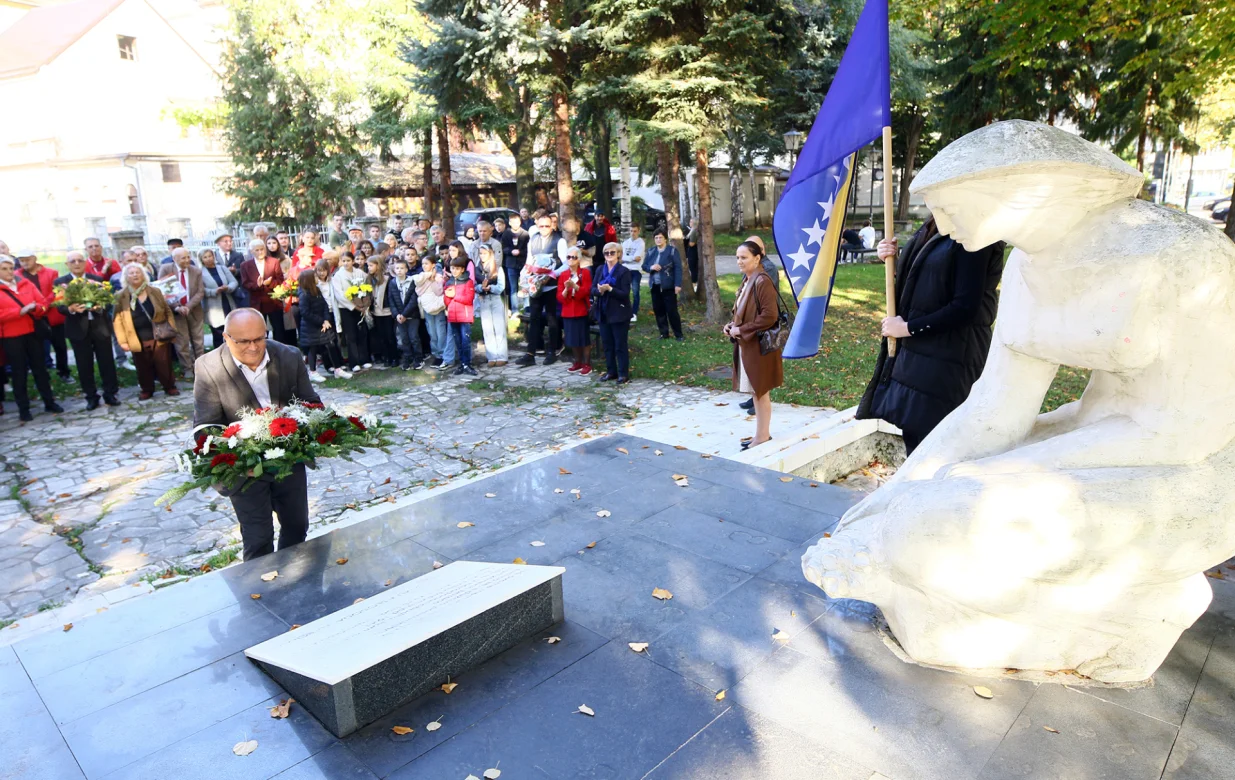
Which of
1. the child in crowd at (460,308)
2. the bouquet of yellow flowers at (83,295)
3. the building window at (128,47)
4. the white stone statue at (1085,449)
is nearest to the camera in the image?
the white stone statue at (1085,449)

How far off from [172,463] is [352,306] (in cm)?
444

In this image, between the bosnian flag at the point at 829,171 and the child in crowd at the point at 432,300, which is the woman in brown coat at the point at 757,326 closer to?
the bosnian flag at the point at 829,171

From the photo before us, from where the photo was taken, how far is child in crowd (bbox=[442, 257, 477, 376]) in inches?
465

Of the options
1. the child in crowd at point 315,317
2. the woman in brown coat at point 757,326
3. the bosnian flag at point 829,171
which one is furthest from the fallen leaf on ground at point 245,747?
the child in crowd at point 315,317

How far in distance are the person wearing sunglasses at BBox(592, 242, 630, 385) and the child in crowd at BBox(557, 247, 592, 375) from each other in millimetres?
321

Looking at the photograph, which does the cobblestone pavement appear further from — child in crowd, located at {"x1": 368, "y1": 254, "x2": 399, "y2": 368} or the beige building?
the beige building

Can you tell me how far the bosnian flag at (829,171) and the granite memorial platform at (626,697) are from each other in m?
1.80

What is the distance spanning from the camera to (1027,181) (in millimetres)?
2891

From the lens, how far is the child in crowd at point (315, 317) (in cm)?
1165

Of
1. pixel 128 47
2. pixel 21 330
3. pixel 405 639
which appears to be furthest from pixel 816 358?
pixel 128 47

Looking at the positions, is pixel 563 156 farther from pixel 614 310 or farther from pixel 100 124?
pixel 100 124

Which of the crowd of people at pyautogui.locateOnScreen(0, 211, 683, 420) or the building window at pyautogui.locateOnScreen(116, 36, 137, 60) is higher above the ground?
the building window at pyautogui.locateOnScreen(116, 36, 137, 60)

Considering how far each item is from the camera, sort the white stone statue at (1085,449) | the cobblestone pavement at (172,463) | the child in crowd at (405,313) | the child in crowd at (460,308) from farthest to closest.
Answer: the child in crowd at (405,313) → the child in crowd at (460,308) → the cobblestone pavement at (172,463) → the white stone statue at (1085,449)

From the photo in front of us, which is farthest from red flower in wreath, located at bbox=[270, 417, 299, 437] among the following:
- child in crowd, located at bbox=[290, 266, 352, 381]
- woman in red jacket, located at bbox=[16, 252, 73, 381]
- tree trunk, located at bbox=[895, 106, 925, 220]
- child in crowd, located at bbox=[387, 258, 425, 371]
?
tree trunk, located at bbox=[895, 106, 925, 220]
